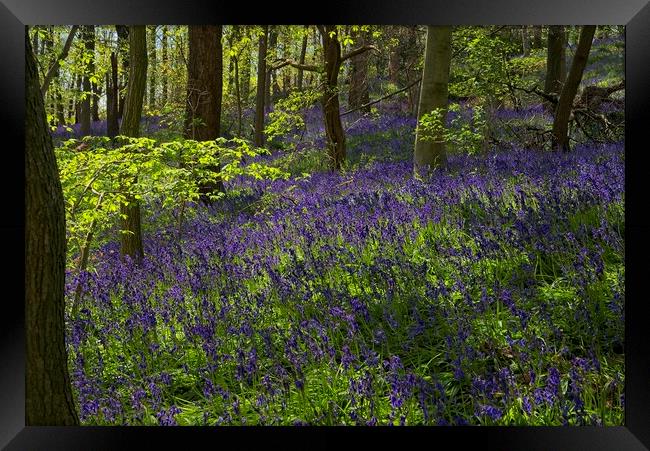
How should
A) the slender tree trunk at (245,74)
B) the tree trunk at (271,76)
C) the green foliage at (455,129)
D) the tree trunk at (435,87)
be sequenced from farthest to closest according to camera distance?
the slender tree trunk at (245,74)
the tree trunk at (271,76)
the tree trunk at (435,87)
the green foliage at (455,129)

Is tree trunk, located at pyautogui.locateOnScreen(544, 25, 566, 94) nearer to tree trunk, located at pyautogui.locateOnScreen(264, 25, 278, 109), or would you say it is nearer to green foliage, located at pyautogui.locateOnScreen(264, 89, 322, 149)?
green foliage, located at pyautogui.locateOnScreen(264, 89, 322, 149)

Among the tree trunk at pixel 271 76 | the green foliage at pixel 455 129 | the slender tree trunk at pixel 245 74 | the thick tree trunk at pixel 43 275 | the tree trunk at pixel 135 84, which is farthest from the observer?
the slender tree trunk at pixel 245 74

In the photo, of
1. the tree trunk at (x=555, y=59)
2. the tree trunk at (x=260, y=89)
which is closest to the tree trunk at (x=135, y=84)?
the tree trunk at (x=260, y=89)

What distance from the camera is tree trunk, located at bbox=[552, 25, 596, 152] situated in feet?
20.7

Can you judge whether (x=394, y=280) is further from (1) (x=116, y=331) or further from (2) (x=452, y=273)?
(1) (x=116, y=331)

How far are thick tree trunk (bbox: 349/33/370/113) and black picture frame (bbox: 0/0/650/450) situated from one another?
168 inches

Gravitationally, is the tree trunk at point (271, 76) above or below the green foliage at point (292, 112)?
above

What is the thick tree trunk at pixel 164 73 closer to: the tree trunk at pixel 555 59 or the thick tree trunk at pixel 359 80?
the thick tree trunk at pixel 359 80

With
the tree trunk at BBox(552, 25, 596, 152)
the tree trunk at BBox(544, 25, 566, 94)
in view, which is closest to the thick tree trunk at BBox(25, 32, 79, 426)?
the tree trunk at BBox(552, 25, 596, 152)

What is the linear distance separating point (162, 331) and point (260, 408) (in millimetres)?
1109

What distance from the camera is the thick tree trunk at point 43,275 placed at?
9.43 ft

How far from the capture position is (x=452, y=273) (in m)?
3.74
